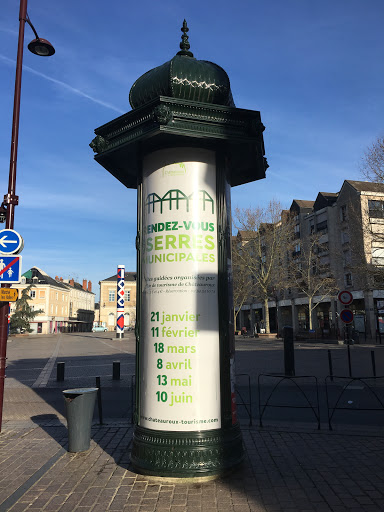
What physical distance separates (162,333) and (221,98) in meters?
3.19

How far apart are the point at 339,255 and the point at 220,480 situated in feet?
102

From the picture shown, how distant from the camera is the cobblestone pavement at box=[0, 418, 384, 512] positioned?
13.1 ft

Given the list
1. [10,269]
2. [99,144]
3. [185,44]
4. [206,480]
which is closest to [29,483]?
[206,480]

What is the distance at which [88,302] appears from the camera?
119 meters

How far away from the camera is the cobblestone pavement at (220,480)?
13.1ft

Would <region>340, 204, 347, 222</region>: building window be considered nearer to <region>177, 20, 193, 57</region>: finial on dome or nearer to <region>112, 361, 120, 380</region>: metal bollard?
<region>112, 361, 120, 380</region>: metal bollard

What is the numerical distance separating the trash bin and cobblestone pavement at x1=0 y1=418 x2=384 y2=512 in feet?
Answer: 0.49

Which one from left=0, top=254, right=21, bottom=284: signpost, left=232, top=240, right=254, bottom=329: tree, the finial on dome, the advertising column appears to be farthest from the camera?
left=232, top=240, right=254, bottom=329: tree

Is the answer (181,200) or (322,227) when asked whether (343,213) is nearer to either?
(322,227)

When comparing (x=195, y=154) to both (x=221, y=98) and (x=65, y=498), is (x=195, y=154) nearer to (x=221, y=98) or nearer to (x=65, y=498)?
(x=221, y=98)

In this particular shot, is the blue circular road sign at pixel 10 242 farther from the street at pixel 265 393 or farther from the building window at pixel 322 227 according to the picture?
the building window at pixel 322 227

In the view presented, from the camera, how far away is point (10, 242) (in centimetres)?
752

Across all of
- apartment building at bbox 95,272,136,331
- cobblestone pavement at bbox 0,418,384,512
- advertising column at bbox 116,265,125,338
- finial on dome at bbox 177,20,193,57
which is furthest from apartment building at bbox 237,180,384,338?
apartment building at bbox 95,272,136,331

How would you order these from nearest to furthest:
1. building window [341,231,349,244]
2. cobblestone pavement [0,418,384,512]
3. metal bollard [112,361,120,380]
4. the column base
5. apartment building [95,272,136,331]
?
cobblestone pavement [0,418,384,512]
the column base
metal bollard [112,361,120,380]
building window [341,231,349,244]
apartment building [95,272,136,331]
